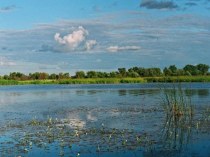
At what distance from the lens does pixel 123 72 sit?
9481cm

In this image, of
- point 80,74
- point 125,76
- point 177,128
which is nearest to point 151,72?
point 125,76

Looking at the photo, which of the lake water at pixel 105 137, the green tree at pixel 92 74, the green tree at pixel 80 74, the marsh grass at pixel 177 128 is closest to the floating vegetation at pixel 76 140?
the lake water at pixel 105 137

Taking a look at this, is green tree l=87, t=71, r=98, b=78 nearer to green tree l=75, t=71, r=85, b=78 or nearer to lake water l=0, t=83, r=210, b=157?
green tree l=75, t=71, r=85, b=78

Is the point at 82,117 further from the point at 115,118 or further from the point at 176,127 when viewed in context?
the point at 176,127

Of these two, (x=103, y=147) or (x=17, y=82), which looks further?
(x=17, y=82)

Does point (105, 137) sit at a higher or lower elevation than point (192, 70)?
lower

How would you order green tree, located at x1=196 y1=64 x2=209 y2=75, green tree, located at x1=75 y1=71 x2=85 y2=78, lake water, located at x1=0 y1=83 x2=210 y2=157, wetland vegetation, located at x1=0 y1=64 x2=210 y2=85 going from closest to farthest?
lake water, located at x1=0 y1=83 x2=210 y2=157, wetland vegetation, located at x1=0 y1=64 x2=210 y2=85, green tree, located at x1=196 y1=64 x2=209 y2=75, green tree, located at x1=75 y1=71 x2=85 y2=78

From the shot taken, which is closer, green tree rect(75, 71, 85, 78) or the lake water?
the lake water

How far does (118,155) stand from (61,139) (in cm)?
322

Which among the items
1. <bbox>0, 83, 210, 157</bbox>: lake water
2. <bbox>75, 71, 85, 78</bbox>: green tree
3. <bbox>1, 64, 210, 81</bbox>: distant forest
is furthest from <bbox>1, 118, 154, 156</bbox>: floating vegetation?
<bbox>75, 71, 85, 78</bbox>: green tree

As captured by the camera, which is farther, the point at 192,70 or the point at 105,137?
the point at 192,70

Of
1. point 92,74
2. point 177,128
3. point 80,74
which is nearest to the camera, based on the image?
point 177,128

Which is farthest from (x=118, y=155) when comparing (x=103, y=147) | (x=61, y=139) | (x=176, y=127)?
(x=176, y=127)

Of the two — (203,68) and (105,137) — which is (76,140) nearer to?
(105,137)
